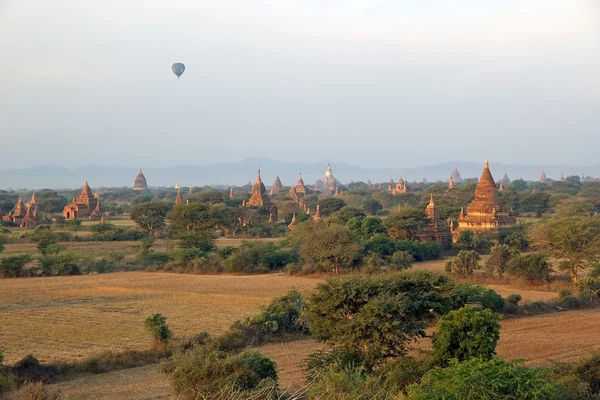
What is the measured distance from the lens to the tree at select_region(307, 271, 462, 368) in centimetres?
1363

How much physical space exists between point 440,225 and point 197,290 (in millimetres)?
20480

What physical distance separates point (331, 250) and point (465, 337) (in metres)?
19.2

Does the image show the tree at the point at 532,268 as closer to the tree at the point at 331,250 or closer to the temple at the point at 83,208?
the tree at the point at 331,250

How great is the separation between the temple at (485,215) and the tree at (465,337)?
32672mm

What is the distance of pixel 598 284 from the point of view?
2505 centimetres

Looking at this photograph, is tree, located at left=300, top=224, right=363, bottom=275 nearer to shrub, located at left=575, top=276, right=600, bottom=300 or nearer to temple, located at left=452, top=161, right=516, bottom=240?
shrub, located at left=575, top=276, right=600, bottom=300

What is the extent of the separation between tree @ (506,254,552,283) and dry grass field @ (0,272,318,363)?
26.0 feet

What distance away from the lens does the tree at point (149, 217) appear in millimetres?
53372

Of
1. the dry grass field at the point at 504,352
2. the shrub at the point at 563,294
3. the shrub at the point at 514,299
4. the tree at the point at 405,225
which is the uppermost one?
the tree at the point at 405,225

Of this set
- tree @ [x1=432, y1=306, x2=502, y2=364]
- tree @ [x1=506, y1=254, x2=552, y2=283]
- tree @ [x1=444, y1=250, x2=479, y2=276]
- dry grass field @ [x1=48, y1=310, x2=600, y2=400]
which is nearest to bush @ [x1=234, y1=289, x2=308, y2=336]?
dry grass field @ [x1=48, y1=310, x2=600, y2=400]

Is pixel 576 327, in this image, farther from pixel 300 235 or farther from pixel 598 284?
pixel 300 235

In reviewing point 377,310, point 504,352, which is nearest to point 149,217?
point 504,352

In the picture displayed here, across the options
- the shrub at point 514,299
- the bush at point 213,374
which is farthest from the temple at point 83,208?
the bush at point 213,374

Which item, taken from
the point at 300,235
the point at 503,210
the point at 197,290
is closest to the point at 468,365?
the point at 197,290
